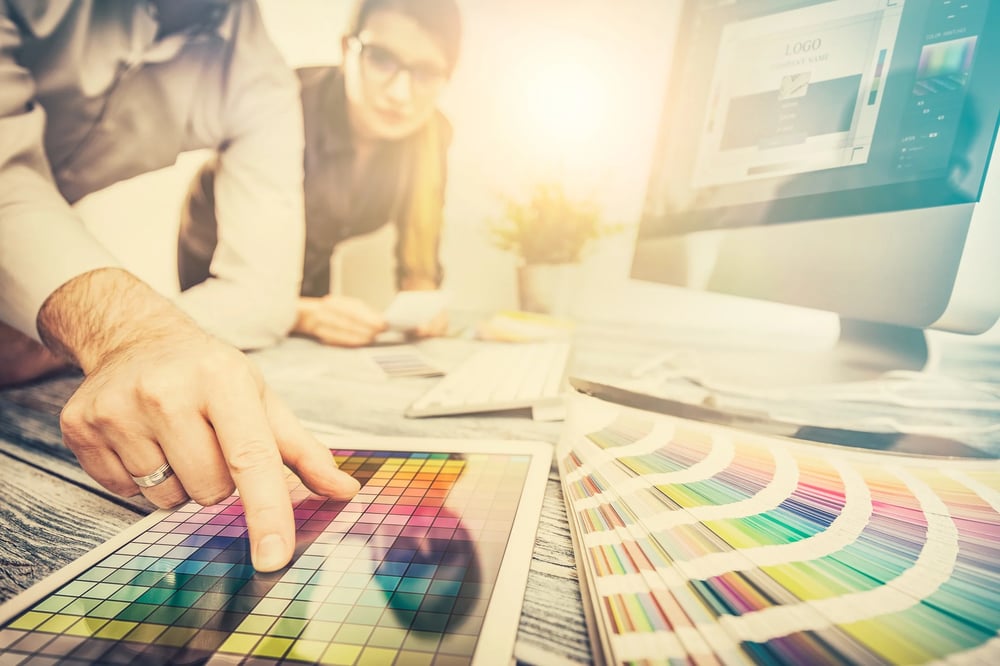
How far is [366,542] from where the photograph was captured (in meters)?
0.34

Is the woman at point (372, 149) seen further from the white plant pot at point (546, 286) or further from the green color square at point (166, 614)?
the green color square at point (166, 614)

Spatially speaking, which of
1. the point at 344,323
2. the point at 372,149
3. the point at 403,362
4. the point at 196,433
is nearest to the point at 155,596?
the point at 196,433

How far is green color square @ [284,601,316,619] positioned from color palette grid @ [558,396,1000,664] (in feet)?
0.49

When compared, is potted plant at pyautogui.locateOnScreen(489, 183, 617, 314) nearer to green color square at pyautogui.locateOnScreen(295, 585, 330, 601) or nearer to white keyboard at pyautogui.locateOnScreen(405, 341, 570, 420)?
white keyboard at pyautogui.locateOnScreen(405, 341, 570, 420)

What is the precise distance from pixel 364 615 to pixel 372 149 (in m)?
1.05

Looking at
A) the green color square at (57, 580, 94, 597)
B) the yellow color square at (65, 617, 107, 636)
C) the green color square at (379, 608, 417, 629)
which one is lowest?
the green color square at (57, 580, 94, 597)

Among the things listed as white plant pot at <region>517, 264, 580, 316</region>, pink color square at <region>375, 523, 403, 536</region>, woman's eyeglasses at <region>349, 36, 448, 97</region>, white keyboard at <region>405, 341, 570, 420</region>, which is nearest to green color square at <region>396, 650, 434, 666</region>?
pink color square at <region>375, 523, 403, 536</region>

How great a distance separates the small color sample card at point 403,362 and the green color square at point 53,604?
1.65 feet

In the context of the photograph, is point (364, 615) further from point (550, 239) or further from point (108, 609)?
point (550, 239)

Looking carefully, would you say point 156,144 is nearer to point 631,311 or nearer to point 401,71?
point 401,71

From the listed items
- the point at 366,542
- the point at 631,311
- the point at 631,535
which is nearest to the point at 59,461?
the point at 366,542

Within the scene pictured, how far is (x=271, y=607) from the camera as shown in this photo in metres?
0.28

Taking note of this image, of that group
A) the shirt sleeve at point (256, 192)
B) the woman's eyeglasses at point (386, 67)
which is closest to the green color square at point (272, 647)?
the shirt sleeve at point (256, 192)

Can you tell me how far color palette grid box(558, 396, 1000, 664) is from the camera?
0.23 metres
